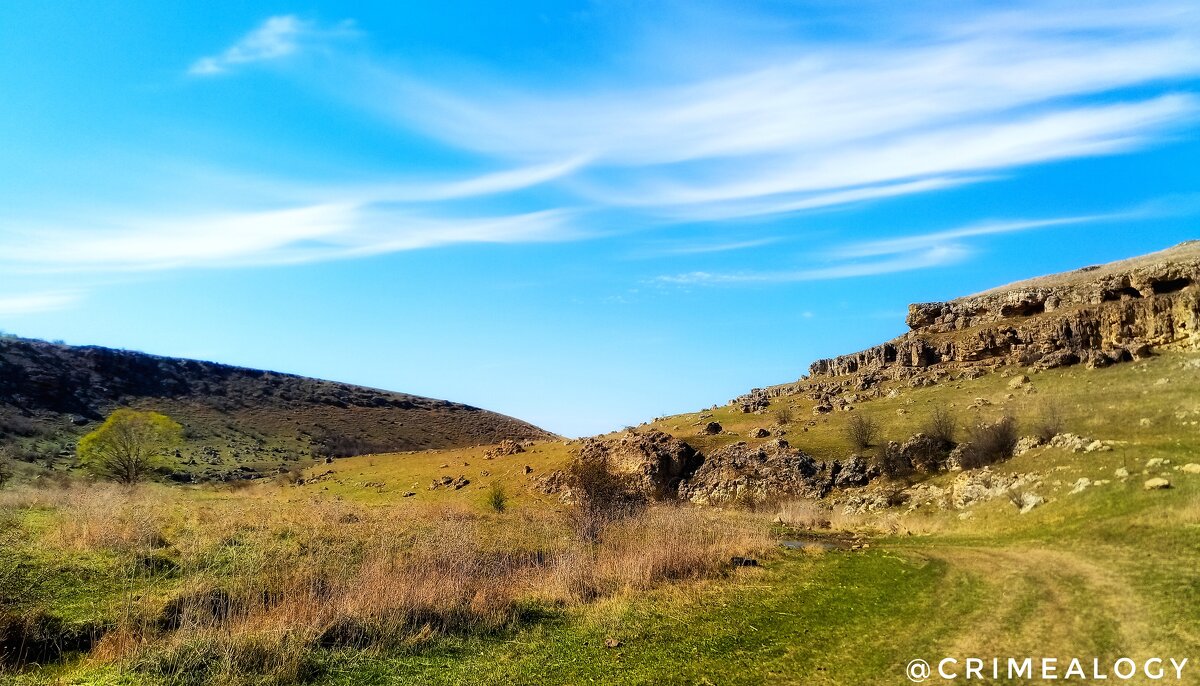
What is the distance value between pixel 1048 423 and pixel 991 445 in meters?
2.93

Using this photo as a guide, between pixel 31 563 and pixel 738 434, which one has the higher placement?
pixel 738 434

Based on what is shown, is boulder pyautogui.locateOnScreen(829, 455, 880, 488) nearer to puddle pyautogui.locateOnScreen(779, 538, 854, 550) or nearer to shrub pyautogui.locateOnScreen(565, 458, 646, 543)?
shrub pyautogui.locateOnScreen(565, 458, 646, 543)

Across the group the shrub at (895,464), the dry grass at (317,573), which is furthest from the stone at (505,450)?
the dry grass at (317,573)

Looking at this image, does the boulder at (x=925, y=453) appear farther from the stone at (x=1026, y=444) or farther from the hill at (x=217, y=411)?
the hill at (x=217, y=411)

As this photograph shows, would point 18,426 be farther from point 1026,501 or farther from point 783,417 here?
point 1026,501

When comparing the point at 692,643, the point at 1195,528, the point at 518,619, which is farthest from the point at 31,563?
the point at 1195,528

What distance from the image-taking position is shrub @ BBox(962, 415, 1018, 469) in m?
31.9

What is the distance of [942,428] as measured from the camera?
36906 mm

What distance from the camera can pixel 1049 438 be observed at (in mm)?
30734

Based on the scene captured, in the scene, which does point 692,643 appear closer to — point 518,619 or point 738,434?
point 518,619

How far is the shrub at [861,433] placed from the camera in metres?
40.7

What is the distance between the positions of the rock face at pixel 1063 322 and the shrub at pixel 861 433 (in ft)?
48.1

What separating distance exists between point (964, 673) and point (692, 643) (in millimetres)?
4359

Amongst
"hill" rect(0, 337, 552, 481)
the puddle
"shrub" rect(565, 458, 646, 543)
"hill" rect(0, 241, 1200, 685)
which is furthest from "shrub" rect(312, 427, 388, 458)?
the puddle
